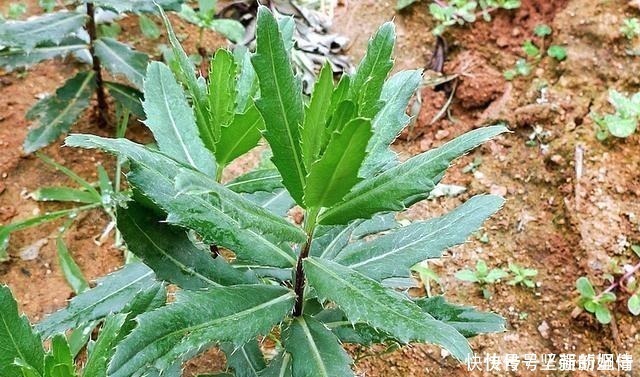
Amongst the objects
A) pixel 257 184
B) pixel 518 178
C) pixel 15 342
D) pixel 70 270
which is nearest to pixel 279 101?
pixel 257 184

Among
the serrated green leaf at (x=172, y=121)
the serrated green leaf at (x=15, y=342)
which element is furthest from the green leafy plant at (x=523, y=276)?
the serrated green leaf at (x=15, y=342)

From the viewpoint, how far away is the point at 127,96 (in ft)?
8.78

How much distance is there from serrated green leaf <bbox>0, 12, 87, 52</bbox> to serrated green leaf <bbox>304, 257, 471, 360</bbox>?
1513 mm

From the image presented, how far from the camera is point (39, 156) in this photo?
263cm

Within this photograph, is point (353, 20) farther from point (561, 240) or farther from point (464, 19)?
point (561, 240)

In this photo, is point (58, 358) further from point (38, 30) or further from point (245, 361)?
point (38, 30)

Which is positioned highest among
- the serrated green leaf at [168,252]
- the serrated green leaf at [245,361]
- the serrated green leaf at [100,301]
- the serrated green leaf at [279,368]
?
the serrated green leaf at [168,252]

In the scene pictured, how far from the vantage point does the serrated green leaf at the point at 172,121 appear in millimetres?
1680

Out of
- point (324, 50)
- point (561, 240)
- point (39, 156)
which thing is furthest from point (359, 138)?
point (324, 50)

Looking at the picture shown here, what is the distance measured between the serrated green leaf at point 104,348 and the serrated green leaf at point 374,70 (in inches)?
26.2

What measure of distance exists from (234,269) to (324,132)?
0.46 meters

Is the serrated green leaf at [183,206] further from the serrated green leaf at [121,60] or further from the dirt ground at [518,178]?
the serrated green leaf at [121,60]

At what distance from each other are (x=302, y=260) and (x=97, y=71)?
1.56 metres

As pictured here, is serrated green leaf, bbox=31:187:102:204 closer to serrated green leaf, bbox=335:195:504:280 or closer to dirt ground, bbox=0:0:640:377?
dirt ground, bbox=0:0:640:377
